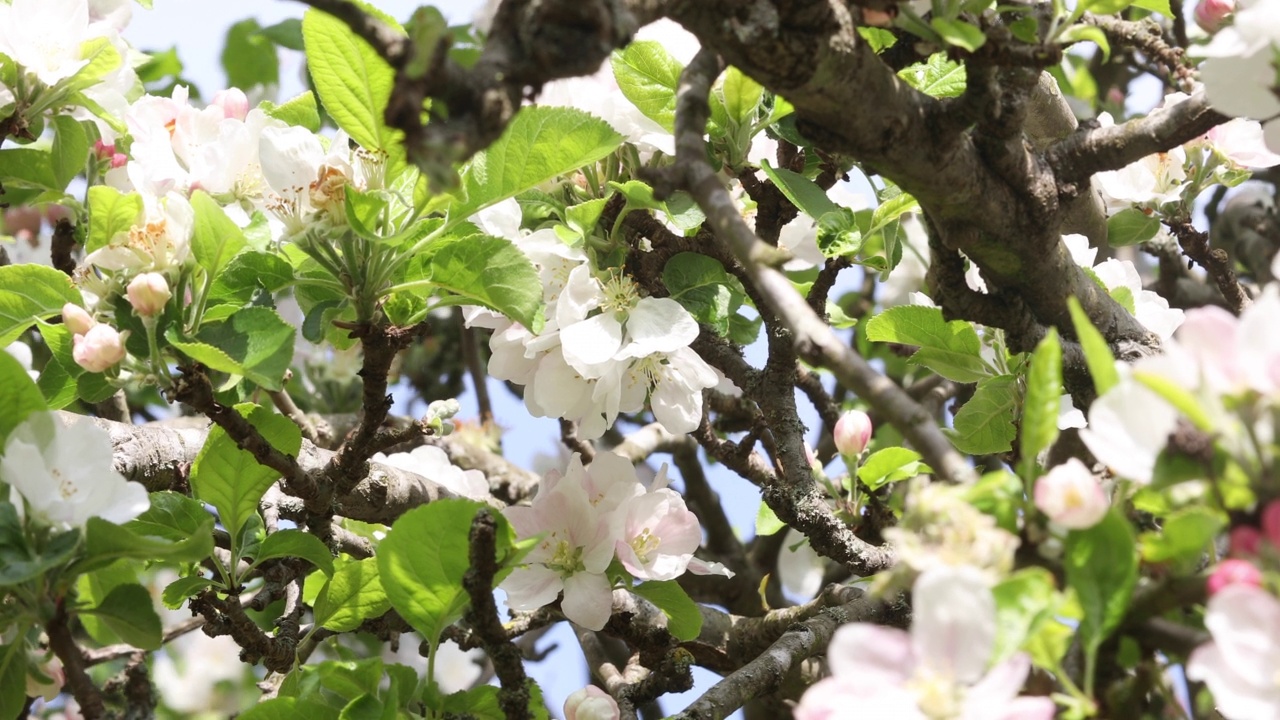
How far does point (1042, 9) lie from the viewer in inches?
57.9

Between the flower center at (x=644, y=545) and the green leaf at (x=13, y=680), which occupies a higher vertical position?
the green leaf at (x=13, y=680)

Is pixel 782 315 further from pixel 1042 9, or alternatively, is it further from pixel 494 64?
pixel 1042 9

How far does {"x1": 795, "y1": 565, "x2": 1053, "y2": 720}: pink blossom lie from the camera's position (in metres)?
0.82

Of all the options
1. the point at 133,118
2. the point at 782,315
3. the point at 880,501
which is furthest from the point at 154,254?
the point at 880,501

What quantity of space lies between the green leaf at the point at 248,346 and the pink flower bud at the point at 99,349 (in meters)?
0.06

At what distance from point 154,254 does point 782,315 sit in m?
0.84

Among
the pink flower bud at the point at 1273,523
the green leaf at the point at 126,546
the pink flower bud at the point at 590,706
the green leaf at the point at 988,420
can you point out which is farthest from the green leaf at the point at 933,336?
the green leaf at the point at 126,546

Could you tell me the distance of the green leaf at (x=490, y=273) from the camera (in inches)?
55.6

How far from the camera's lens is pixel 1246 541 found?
82cm

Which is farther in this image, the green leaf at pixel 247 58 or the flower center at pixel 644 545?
the green leaf at pixel 247 58

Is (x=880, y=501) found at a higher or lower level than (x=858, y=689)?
lower

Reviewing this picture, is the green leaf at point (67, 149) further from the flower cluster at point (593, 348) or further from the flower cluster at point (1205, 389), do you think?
the flower cluster at point (1205, 389)

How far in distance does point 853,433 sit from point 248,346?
1.07m

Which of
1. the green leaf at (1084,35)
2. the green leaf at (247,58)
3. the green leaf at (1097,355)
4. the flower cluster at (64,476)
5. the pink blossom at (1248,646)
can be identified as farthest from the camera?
the green leaf at (247,58)
